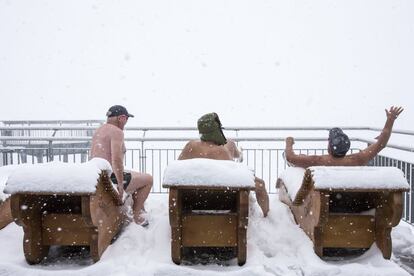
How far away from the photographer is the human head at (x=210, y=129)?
4.68 meters

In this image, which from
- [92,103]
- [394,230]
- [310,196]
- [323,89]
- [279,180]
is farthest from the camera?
[323,89]

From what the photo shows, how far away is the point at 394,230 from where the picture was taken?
513cm

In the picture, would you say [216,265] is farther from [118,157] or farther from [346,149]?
[346,149]

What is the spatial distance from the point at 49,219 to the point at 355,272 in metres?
2.93

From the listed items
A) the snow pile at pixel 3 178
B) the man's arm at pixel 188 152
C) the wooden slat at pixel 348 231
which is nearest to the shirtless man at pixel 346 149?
the wooden slat at pixel 348 231

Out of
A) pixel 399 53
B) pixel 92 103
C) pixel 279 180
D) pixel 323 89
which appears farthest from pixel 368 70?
pixel 279 180

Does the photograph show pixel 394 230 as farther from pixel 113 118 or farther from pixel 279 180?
pixel 113 118

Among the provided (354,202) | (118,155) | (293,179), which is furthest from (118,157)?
(354,202)

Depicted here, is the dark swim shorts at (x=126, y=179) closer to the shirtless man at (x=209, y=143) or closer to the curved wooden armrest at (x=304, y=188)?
the shirtless man at (x=209, y=143)

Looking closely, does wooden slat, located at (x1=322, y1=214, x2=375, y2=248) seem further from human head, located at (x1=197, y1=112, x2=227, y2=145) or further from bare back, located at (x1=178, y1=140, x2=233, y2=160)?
human head, located at (x1=197, y1=112, x2=227, y2=145)

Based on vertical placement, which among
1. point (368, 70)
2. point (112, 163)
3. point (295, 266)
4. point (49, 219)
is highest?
point (368, 70)

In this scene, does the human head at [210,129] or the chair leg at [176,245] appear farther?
the human head at [210,129]

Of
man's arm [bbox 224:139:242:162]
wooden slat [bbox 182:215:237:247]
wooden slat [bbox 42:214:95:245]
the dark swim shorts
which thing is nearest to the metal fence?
man's arm [bbox 224:139:242:162]

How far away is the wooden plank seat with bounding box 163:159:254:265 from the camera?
3912mm
